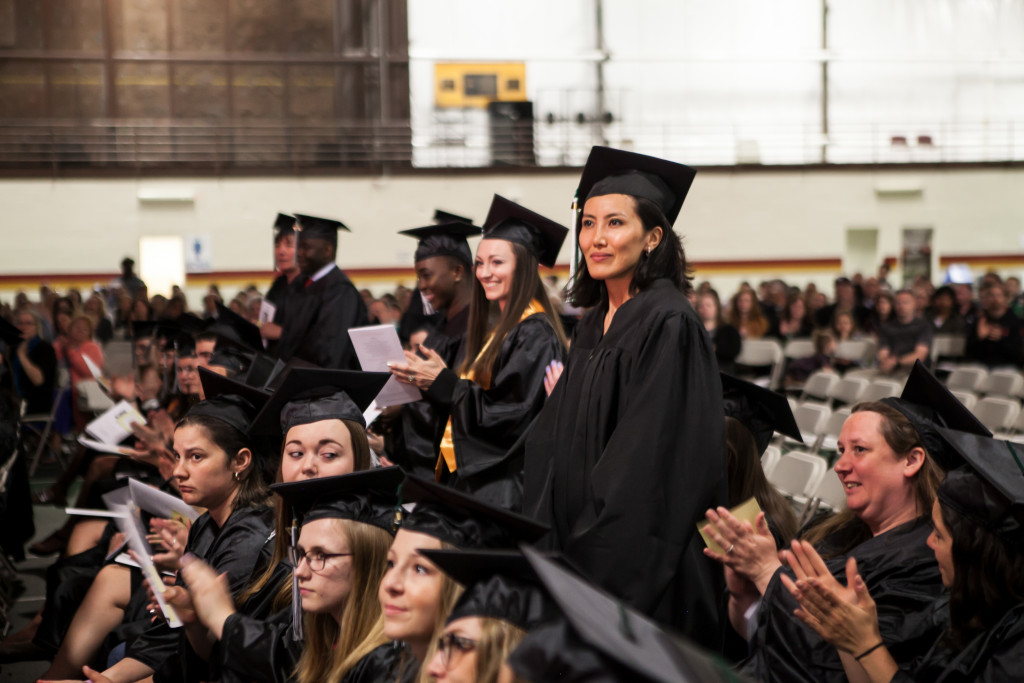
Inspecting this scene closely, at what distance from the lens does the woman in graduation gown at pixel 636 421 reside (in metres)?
2.53

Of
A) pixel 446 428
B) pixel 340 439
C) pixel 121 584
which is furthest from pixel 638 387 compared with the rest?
pixel 121 584

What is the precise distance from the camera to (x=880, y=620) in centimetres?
274

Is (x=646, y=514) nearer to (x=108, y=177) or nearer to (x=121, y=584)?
(x=121, y=584)

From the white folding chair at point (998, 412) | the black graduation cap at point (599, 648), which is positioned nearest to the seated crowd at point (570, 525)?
the black graduation cap at point (599, 648)

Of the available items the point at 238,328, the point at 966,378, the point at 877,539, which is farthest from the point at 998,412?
the point at 877,539

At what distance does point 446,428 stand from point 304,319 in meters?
2.82

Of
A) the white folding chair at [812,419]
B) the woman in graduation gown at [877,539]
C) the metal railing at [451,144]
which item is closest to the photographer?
the woman in graduation gown at [877,539]

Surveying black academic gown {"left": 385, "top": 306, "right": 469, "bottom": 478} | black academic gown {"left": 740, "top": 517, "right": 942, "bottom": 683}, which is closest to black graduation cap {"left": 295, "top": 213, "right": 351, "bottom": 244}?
black academic gown {"left": 385, "top": 306, "right": 469, "bottom": 478}

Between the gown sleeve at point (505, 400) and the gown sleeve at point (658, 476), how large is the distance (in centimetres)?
129

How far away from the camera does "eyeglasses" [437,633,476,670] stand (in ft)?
6.46

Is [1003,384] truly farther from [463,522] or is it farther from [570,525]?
[463,522]

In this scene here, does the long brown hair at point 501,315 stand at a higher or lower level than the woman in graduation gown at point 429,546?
higher

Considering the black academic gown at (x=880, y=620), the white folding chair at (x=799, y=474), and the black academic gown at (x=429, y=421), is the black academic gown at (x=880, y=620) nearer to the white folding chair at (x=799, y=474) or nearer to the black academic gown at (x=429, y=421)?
→ the black academic gown at (x=429, y=421)

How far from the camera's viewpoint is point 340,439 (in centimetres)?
352
